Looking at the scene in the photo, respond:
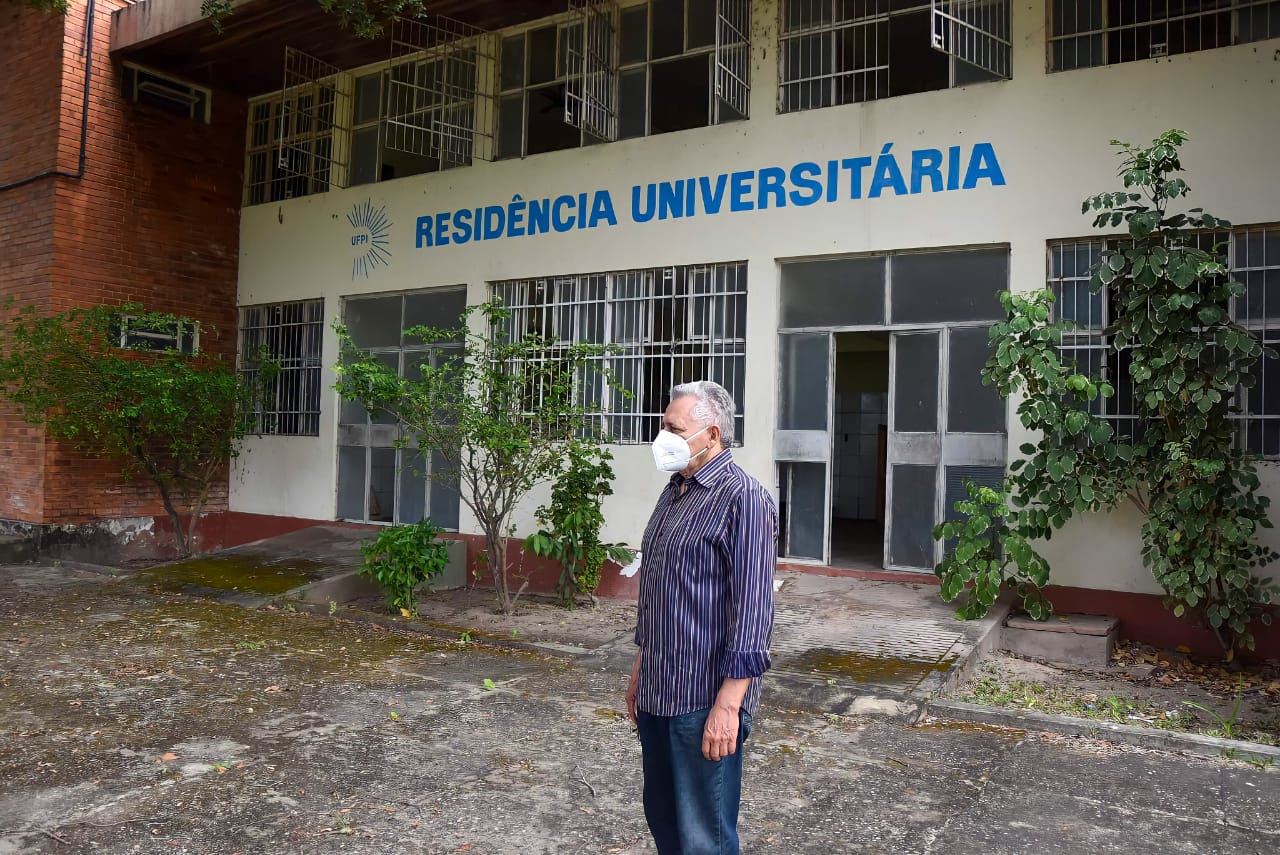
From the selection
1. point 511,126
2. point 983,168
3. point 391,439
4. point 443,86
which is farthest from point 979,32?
point 391,439

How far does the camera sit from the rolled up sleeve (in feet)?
8.41

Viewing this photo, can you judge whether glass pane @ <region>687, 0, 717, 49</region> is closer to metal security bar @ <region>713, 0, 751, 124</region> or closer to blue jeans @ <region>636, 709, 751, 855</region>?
metal security bar @ <region>713, 0, 751, 124</region>

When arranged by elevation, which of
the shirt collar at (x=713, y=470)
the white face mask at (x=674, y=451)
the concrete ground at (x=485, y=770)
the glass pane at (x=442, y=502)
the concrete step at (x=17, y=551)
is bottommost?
the concrete ground at (x=485, y=770)

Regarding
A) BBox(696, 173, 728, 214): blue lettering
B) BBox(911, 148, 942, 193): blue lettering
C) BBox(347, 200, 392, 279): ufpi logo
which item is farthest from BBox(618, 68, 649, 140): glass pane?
BBox(347, 200, 392, 279): ufpi logo

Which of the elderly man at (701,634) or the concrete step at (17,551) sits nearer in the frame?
the elderly man at (701,634)

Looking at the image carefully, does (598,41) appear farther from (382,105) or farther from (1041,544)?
(1041,544)

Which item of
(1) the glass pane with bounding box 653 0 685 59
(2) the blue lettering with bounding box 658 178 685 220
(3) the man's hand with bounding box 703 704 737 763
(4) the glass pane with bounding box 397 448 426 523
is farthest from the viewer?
(4) the glass pane with bounding box 397 448 426 523

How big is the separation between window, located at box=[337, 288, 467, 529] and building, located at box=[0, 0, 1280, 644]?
1.7 inches

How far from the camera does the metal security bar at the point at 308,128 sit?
11.2 metres

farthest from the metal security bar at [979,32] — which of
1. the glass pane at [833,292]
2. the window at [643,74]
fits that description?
the window at [643,74]

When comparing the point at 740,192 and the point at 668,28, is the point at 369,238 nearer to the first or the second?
the point at 668,28

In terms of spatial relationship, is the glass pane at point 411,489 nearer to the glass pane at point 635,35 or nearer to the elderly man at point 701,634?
the glass pane at point 635,35

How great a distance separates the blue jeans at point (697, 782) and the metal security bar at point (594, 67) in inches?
283

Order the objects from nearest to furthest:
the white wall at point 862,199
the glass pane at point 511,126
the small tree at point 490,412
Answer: the white wall at point 862,199 → the small tree at point 490,412 → the glass pane at point 511,126
